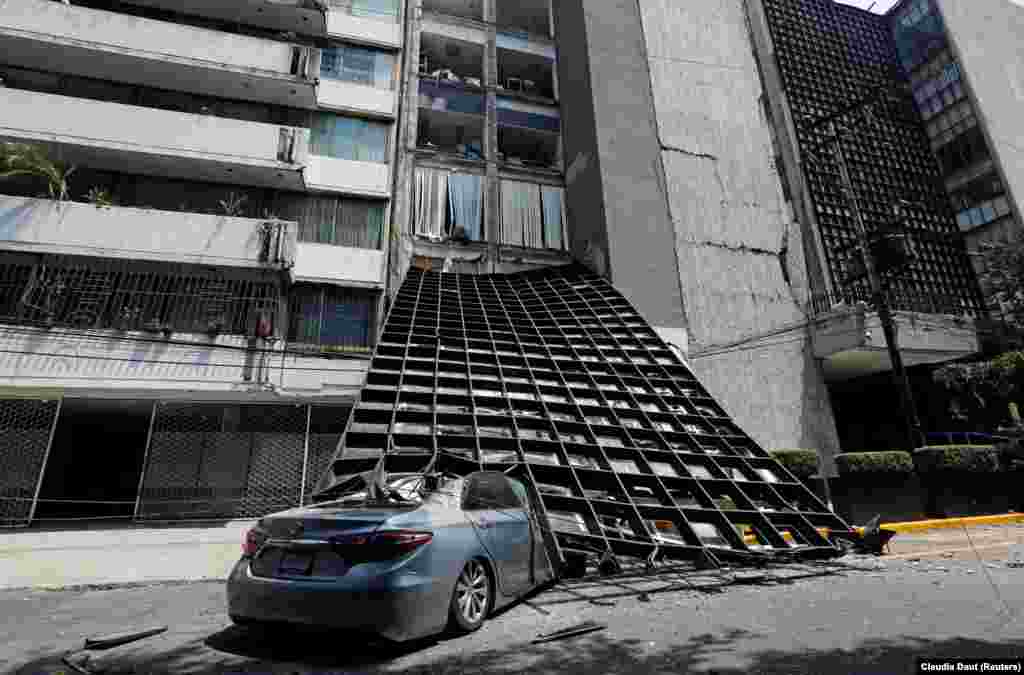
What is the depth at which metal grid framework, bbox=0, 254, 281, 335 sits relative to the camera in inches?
545

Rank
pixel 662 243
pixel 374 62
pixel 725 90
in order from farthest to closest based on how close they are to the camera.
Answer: pixel 725 90, pixel 374 62, pixel 662 243

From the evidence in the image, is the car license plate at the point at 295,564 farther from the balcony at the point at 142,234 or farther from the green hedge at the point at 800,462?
the green hedge at the point at 800,462

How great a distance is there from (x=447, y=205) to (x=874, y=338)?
55.9 ft

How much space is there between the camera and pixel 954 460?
1415 cm

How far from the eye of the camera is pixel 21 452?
12.2 m

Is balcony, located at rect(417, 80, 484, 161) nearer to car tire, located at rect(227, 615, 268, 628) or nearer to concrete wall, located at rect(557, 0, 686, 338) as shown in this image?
concrete wall, located at rect(557, 0, 686, 338)

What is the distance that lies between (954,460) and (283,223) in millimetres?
21476

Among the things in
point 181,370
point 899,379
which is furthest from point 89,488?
point 899,379

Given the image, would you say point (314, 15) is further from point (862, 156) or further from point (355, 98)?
point (862, 156)

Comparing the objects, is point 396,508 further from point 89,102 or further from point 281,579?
point 89,102

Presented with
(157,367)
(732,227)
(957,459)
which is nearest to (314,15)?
(157,367)

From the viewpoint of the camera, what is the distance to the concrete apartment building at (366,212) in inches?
547

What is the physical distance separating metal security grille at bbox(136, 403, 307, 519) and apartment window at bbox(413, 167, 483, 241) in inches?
394

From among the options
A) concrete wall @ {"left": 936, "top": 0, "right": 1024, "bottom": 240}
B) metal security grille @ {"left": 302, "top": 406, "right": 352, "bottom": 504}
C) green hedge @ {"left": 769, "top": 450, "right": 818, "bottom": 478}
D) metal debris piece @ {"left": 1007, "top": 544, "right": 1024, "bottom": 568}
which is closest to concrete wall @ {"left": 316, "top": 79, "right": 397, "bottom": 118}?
metal security grille @ {"left": 302, "top": 406, "right": 352, "bottom": 504}
